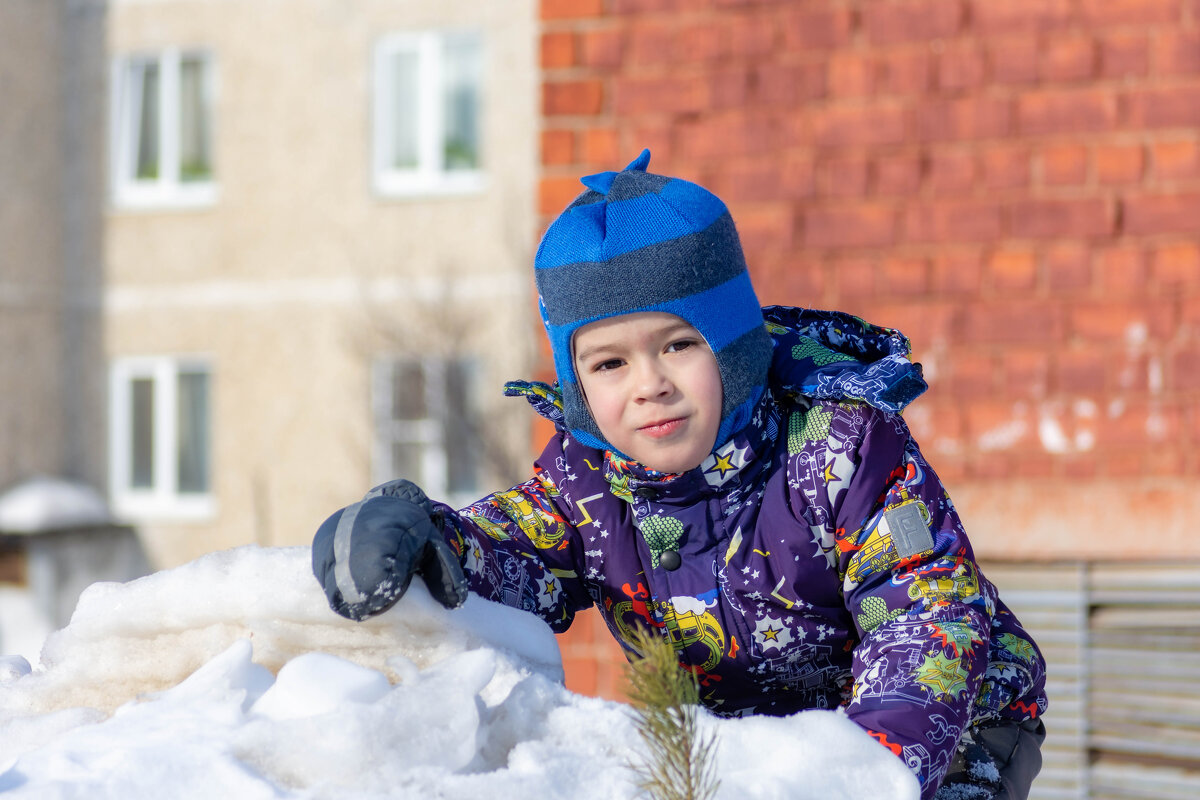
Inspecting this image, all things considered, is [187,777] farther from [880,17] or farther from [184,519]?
[184,519]

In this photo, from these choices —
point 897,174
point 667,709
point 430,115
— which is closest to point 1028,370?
point 897,174

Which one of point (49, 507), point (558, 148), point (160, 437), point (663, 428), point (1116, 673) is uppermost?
point (558, 148)

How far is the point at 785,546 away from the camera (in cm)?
180

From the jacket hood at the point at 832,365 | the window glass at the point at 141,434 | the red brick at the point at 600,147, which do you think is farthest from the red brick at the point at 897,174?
the window glass at the point at 141,434

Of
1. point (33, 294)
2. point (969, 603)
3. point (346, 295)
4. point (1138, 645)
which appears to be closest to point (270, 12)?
point (346, 295)

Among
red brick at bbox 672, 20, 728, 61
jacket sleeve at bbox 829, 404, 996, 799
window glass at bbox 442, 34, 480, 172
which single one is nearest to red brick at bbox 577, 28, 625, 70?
red brick at bbox 672, 20, 728, 61

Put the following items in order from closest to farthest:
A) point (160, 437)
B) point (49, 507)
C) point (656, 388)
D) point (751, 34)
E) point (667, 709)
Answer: point (667, 709), point (656, 388), point (751, 34), point (49, 507), point (160, 437)

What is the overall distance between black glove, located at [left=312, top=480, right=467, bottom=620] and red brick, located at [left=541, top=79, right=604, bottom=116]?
7.41 feet

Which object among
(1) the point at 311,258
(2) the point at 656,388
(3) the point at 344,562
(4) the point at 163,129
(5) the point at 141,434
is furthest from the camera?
(5) the point at 141,434

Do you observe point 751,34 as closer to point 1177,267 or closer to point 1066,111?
point 1066,111

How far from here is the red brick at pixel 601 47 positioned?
3541 millimetres

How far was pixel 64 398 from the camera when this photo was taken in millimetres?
13172

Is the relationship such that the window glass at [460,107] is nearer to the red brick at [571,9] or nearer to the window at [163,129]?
the window at [163,129]

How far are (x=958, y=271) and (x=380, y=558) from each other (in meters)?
2.36
